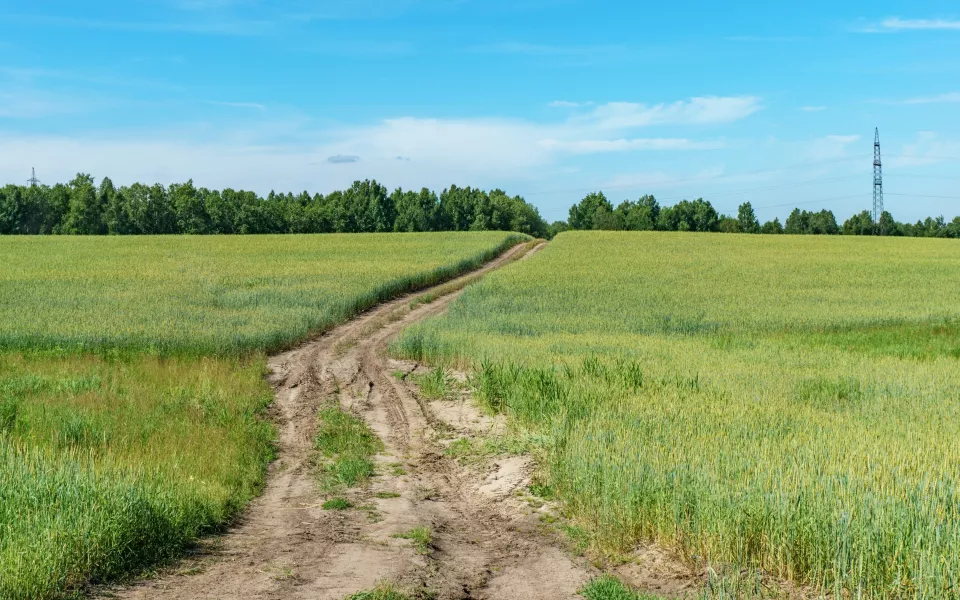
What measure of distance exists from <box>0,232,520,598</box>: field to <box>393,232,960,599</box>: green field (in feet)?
15.2

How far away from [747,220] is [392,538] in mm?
147430

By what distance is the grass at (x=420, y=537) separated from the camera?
813 centimetres

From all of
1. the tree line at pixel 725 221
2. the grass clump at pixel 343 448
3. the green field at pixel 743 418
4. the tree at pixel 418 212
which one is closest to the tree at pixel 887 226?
the tree line at pixel 725 221

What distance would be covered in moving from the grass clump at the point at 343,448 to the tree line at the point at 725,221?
425ft

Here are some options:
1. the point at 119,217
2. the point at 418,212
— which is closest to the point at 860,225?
the point at 418,212

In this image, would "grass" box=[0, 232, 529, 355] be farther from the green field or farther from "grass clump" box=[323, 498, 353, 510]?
"grass clump" box=[323, 498, 353, 510]

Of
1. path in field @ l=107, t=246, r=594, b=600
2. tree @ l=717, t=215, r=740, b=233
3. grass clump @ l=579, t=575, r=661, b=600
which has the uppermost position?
tree @ l=717, t=215, r=740, b=233

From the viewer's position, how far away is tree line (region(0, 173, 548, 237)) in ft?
366

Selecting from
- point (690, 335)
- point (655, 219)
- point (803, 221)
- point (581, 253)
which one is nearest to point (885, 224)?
point (803, 221)

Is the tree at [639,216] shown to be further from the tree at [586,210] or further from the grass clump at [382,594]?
the grass clump at [382,594]

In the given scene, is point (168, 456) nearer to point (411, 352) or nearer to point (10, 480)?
point (10, 480)

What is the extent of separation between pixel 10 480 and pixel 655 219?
148 m

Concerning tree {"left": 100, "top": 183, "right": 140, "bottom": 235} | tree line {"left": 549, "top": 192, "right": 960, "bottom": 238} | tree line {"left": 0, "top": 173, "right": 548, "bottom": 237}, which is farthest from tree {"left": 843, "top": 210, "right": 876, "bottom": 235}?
tree {"left": 100, "top": 183, "right": 140, "bottom": 235}

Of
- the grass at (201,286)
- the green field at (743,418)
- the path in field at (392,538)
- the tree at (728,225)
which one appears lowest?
the path in field at (392,538)
